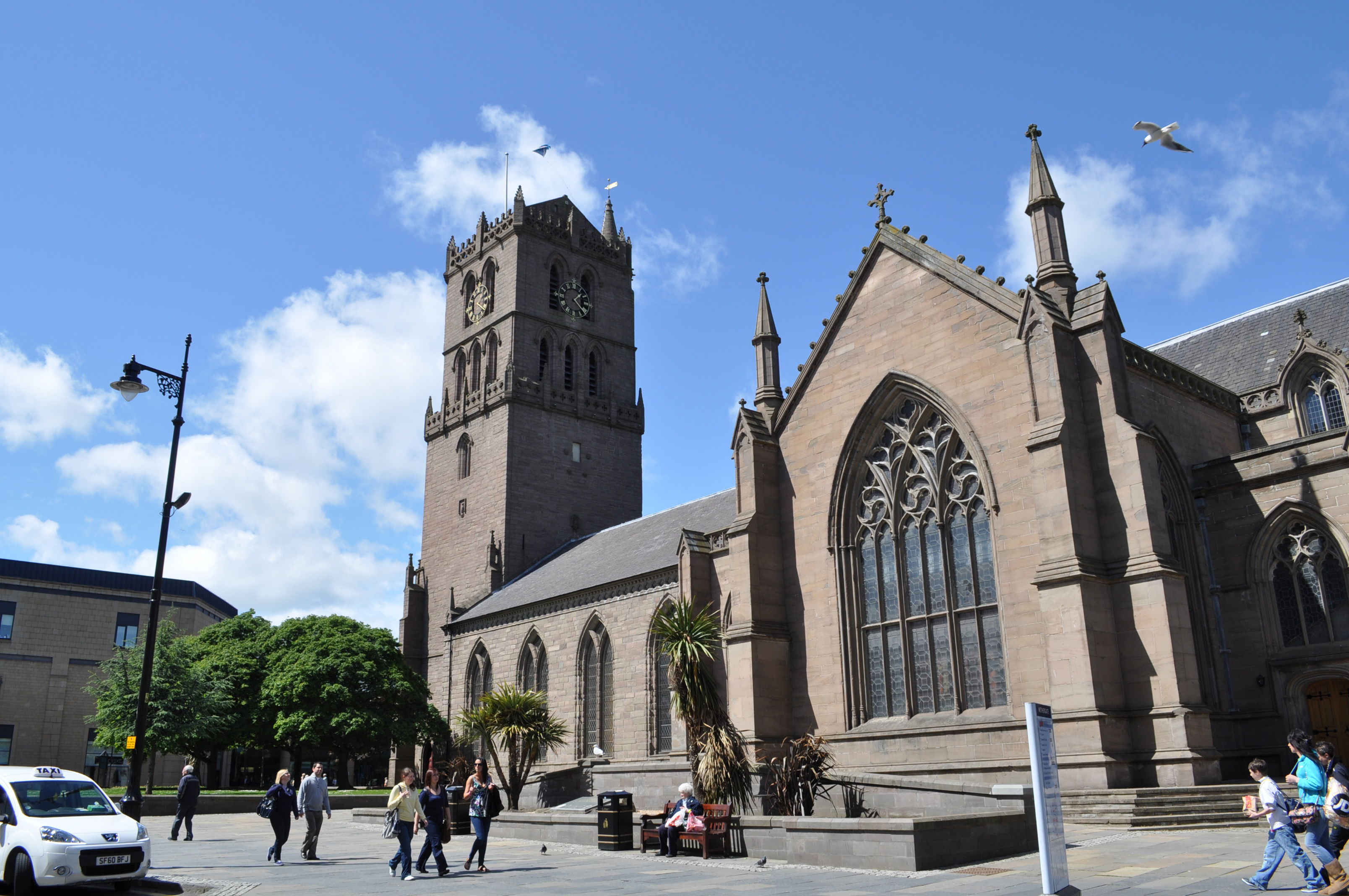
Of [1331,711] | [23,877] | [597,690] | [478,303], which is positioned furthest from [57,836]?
[478,303]

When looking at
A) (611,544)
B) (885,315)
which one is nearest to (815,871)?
(885,315)

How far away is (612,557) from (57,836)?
3230 cm

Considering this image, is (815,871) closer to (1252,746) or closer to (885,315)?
(1252,746)

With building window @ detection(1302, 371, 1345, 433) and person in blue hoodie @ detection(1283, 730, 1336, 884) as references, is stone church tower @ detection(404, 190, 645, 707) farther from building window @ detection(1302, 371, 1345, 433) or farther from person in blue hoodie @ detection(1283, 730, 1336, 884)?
person in blue hoodie @ detection(1283, 730, 1336, 884)

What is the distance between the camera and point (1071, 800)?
19.0 m

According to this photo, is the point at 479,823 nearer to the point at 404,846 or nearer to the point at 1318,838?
the point at 404,846

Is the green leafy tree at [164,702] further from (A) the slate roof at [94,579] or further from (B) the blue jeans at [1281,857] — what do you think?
(B) the blue jeans at [1281,857]

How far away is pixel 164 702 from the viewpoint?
134ft

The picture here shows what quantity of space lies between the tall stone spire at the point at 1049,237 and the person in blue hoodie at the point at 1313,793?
43.4 feet

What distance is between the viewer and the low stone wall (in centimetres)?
3696

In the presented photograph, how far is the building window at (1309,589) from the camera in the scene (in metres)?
21.2

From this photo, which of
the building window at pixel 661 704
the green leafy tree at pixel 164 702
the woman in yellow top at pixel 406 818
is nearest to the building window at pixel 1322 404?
the building window at pixel 661 704

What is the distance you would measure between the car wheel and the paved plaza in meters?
1.54

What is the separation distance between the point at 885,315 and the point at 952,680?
9273 millimetres
